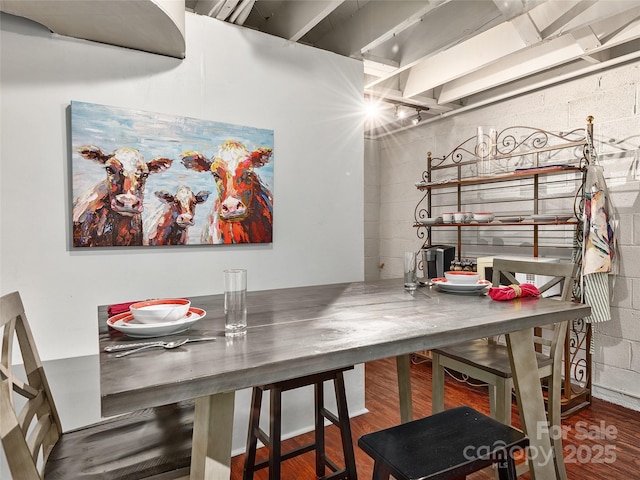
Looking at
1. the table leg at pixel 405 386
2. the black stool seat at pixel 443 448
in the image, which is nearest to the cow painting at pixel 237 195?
the table leg at pixel 405 386

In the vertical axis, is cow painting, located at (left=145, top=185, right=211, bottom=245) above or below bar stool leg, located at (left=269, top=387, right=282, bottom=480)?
above

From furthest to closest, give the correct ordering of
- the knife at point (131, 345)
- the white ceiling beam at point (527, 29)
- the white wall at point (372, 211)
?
the white wall at point (372, 211) → the white ceiling beam at point (527, 29) → the knife at point (131, 345)

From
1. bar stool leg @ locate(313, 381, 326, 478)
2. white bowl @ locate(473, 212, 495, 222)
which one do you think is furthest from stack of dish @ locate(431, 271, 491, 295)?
white bowl @ locate(473, 212, 495, 222)

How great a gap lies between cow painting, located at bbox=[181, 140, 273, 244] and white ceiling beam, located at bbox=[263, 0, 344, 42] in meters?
0.74

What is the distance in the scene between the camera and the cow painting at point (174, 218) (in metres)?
2.08

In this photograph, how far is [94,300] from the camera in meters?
1.95

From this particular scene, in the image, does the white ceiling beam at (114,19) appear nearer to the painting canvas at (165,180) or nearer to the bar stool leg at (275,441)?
the painting canvas at (165,180)

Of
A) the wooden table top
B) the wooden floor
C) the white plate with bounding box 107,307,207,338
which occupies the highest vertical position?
the white plate with bounding box 107,307,207,338

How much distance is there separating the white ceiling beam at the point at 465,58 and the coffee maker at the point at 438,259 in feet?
4.68

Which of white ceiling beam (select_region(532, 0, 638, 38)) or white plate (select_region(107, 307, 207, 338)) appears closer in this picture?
white plate (select_region(107, 307, 207, 338))

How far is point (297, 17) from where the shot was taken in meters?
2.36

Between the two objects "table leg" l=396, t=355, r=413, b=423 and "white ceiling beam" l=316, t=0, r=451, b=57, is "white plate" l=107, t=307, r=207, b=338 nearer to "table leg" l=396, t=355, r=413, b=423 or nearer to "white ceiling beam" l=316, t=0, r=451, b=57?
"table leg" l=396, t=355, r=413, b=423

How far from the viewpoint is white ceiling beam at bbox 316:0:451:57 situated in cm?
220

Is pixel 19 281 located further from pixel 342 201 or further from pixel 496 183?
pixel 496 183
